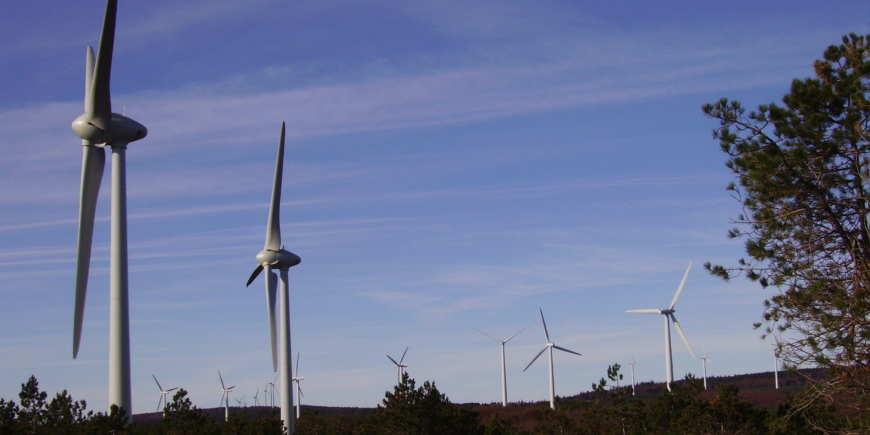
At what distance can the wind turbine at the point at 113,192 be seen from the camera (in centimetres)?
4425

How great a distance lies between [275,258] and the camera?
80.1 metres

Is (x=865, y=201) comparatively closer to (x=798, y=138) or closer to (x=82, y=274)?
(x=798, y=138)

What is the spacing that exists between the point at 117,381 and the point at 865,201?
1311 inches

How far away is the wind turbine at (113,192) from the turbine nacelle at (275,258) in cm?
2958

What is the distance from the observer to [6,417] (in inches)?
1857

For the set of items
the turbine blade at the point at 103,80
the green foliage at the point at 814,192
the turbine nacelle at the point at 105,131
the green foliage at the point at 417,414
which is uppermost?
the turbine blade at the point at 103,80

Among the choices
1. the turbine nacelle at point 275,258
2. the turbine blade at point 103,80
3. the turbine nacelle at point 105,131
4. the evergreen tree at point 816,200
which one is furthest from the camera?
the turbine nacelle at point 275,258

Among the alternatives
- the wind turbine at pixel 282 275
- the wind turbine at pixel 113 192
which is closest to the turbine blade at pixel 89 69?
the wind turbine at pixel 113 192

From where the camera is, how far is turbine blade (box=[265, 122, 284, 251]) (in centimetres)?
7725

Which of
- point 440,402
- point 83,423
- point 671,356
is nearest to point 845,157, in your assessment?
point 83,423

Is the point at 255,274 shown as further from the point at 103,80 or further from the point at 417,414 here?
the point at 103,80

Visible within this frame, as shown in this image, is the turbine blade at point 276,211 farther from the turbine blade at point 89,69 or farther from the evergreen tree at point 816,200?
the evergreen tree at point 816,200

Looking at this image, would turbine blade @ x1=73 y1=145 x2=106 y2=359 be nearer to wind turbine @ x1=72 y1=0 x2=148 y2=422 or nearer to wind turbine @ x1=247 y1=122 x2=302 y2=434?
wind turbine @ x1=72 y1=0 x2=148 y2=422

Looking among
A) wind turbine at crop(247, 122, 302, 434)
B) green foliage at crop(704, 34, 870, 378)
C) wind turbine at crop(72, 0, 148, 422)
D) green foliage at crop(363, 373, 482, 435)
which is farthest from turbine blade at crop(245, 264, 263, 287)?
green foliage at crop(704, 34, 870, 378)
